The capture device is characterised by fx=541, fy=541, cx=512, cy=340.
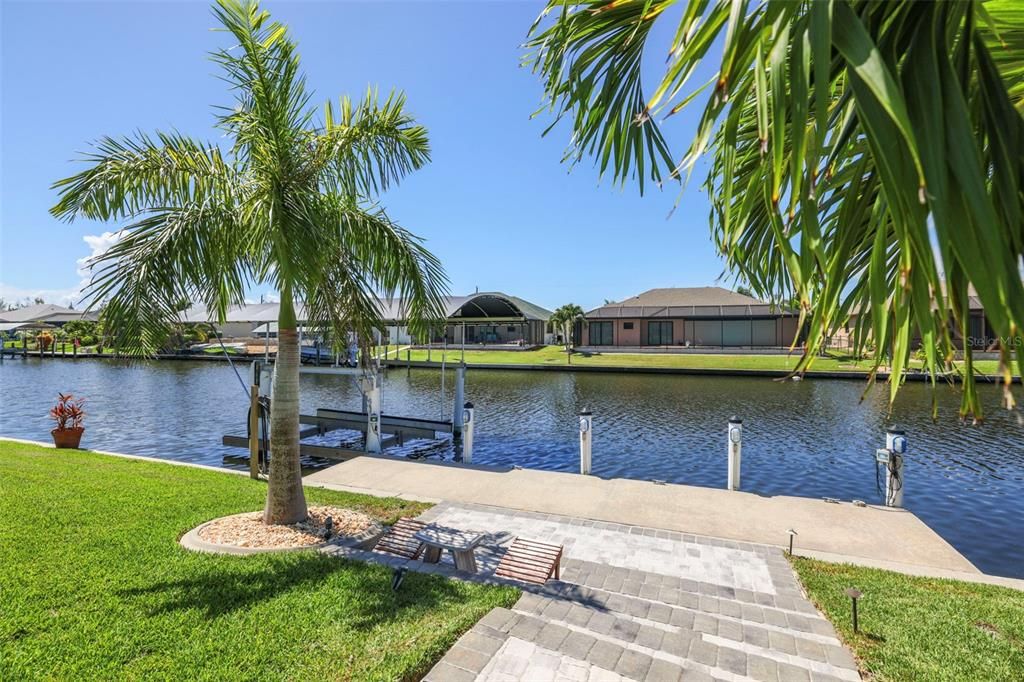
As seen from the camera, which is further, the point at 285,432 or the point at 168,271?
the point at 285,432

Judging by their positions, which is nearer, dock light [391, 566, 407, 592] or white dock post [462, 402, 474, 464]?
dock light [391, 566, 407, 592]

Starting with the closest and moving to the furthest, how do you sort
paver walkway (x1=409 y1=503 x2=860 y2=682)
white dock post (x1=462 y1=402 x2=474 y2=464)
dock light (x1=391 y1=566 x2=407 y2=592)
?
1. paver walkway (x1=409 y1=503 x2=860 y2=682)
2. dock light (x1=391 y1=566 x2=407 y2=592)
3. white dock post (x1=462 y1=402 x2=474 y2=464)

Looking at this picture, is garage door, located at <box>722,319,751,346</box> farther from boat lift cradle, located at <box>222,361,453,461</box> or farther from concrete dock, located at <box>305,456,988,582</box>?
concrete dock, located at <box>305,456,988,582</box>

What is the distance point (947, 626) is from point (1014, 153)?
5180mm

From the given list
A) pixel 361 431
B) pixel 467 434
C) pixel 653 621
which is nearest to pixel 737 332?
pixel 361 431

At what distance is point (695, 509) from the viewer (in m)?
9.02

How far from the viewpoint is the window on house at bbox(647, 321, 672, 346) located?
50125 mm

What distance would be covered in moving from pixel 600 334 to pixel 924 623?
4824 centimetres

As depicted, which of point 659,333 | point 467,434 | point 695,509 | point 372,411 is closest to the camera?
point 695,509

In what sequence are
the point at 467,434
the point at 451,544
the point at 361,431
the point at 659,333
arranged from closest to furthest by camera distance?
the point at 451,544
the point at 467,434
the point at 361,431
the point at 659,333

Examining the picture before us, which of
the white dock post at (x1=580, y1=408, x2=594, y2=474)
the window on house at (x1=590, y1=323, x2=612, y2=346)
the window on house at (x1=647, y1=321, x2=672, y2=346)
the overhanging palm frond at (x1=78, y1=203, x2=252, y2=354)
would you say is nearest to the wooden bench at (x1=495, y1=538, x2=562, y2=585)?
the overhanging palm frond at (x1=78, y1=203, x2=252, y2=354)

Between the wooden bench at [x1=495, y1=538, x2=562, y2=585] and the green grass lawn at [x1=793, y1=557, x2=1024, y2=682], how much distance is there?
8.86 feet

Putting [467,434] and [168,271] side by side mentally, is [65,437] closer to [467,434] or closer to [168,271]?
[467,434]


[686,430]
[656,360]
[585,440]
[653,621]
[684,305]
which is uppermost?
[684,305]
